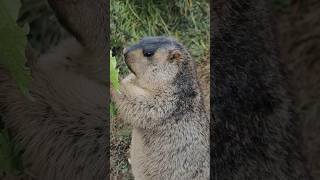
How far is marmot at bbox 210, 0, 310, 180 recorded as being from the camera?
209 cm

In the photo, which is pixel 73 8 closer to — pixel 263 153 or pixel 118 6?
pixel 118 6

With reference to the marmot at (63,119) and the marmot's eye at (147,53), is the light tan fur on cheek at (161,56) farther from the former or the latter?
the marmot at (63,119)

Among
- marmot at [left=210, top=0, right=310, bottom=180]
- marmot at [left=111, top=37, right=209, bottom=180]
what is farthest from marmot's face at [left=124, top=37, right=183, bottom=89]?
marmot at [left=210, top=0, right=310, bottom=180]

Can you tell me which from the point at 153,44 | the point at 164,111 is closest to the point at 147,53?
the point at 153,44

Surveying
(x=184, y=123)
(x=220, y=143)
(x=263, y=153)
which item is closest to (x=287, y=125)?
(x=263, y=153)

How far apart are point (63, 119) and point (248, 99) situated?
47 centimetres

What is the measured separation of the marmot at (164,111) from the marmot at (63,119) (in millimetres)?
135

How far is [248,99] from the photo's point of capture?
218 cm

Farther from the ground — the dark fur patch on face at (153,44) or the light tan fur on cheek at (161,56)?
the dark fur patch on face at (153,44)

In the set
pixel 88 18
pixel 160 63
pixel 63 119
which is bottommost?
pixel 63 119

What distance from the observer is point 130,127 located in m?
1.99

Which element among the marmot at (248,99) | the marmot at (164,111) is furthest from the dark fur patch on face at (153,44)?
the marmot at (248,99)

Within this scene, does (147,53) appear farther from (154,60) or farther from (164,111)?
(164,111)

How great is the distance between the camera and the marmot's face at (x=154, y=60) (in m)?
1.92
